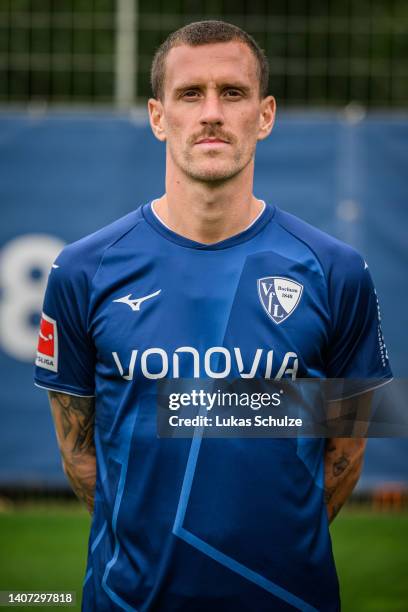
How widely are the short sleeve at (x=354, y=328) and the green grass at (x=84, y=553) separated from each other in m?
2.72

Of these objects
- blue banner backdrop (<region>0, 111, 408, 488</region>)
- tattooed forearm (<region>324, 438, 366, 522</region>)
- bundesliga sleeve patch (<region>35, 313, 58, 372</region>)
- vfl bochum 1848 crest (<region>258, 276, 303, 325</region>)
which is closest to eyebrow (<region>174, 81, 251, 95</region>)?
vfl bochum 1848 crest (<region>258, 276, 303, 325</region>)

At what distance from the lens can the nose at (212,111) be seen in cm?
268

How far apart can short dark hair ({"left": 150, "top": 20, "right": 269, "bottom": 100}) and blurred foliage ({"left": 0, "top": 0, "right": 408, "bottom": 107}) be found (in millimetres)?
4620

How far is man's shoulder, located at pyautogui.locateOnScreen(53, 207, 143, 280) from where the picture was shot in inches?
111

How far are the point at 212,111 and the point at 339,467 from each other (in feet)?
3.79

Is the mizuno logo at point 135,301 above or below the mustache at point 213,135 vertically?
below

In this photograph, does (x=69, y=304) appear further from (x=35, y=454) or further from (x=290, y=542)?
(x=35, y=454)

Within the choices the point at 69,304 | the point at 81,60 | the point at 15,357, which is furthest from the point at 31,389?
the point at 69,304

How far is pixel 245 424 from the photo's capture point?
2672 mm

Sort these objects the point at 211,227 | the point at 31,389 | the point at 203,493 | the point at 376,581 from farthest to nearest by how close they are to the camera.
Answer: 1. the point at 31,389
2. the point at 376,581
3. the point at 211,227
4. the point at 203,493

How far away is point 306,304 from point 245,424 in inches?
14.6

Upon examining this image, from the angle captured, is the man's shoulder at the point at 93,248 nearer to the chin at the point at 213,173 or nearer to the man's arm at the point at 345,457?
the chin at the point at 213,173

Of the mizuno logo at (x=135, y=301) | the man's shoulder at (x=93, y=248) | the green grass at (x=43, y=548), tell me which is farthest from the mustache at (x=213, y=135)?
the green grass at (x=43, y=548)

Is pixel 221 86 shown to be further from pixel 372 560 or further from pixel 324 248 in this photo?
pixel 372 560
